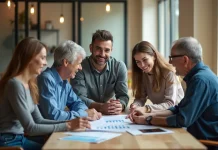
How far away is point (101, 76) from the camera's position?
3.74m

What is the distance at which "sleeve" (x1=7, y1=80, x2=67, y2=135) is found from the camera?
2.39 metres

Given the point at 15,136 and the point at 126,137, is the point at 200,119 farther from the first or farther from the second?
the point at 15,136

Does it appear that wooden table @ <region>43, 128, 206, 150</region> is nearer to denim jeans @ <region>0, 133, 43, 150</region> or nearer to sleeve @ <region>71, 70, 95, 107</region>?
denim jeans @ <region>0, 133, 43, 150</region>

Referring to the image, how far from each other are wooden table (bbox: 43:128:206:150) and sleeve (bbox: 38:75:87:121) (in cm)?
55

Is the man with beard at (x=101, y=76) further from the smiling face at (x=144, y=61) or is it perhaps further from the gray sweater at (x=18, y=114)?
the gray sweater at (x=18, y=114)

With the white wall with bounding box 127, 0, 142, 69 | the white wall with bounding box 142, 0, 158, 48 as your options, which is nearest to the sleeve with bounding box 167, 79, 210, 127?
the white wall with bounding box 142, 0, 158, 48

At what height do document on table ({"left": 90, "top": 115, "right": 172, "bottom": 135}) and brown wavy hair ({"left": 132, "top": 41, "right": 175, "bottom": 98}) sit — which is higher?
brown wavy hair ({"left": 132, "top": 41, "right": 175, "bottom": 98})

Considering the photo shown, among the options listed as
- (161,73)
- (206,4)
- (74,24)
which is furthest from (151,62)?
(74,24)

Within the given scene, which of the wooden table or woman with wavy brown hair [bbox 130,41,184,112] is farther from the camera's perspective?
woman with wavy brown hair [bbox 130,41,184,112]

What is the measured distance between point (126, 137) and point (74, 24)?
7.57 metres

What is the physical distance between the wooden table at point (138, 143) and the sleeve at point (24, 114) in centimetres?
16

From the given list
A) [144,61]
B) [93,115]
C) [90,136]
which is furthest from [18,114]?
[144,61]

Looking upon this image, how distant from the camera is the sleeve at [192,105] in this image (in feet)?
8.02

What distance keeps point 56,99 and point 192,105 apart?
1.09m
